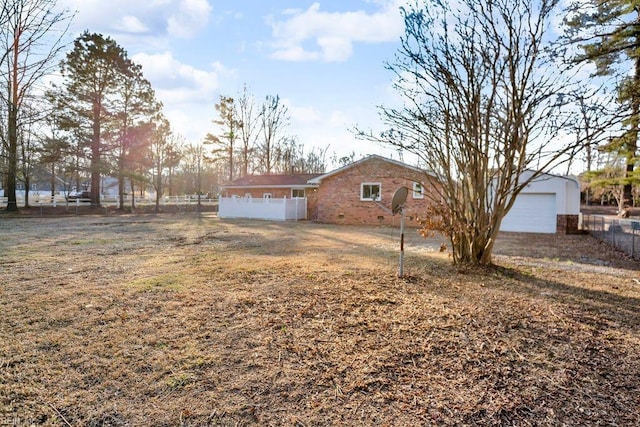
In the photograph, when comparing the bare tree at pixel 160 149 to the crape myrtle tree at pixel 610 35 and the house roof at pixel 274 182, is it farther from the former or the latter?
the crape myrtle tree at pixel 610 35

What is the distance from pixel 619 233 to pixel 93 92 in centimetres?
2793

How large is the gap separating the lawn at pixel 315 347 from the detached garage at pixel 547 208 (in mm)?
9605

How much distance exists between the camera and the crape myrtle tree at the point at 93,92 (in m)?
22.3

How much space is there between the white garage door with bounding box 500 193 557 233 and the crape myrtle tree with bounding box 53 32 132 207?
24.5 m

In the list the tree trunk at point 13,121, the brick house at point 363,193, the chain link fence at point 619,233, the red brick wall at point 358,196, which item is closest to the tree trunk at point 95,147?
the tree trunk at point 13,121

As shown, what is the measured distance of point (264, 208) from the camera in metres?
21.9

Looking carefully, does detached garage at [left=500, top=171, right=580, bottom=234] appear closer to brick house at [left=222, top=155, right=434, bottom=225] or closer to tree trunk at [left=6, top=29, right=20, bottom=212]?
brick house at [left=222, top=155, right=434, bottom=225]

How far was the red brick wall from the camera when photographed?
18.2 m

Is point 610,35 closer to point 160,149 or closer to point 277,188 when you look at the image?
point 277,188

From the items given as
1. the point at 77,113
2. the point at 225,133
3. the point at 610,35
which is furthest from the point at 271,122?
the point at 610,35

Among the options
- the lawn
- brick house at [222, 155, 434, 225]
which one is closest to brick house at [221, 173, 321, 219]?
brick house at [222, 155, 434, 225]

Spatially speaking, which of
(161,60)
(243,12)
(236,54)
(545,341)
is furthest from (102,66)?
(545,341)

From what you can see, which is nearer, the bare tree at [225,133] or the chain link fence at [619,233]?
the chain link fence at [619,233]

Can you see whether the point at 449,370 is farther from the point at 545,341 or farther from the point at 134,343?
the point at 134,343
